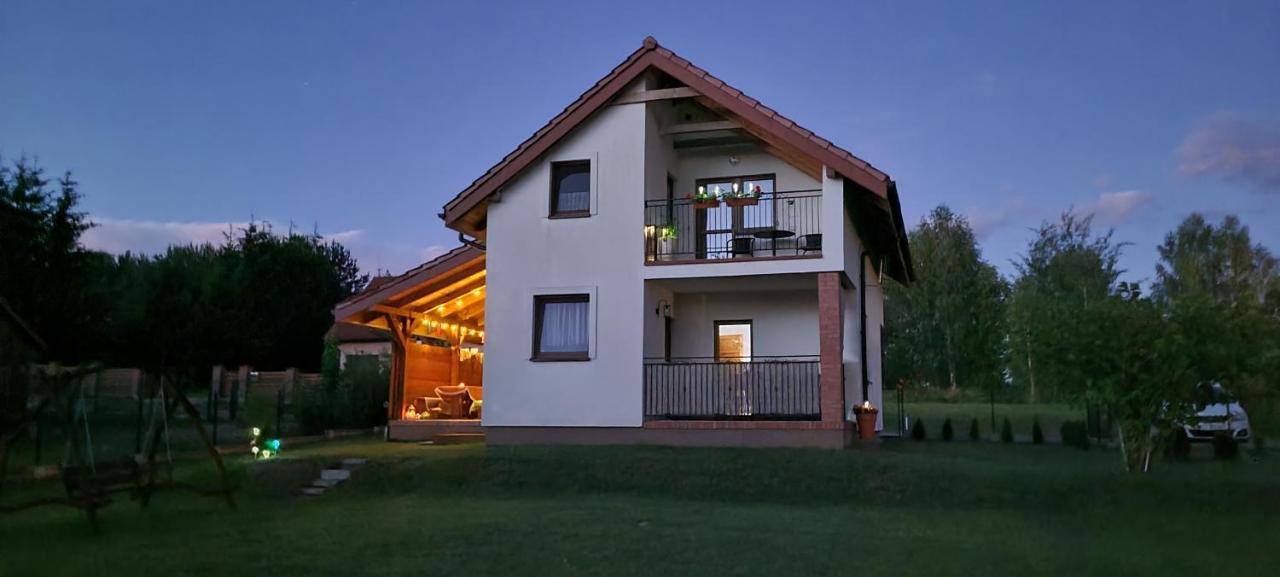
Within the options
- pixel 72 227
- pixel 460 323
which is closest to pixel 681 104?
pixel 460 323

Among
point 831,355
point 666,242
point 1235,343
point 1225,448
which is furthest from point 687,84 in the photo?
point 1225,448

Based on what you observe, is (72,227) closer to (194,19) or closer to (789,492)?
(194,19)

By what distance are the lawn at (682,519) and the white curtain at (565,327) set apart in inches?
91.2

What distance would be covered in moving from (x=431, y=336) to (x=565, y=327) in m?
5.43

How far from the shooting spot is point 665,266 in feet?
53.9

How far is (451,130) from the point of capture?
24.2m

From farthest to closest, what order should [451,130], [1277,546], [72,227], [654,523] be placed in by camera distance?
[72,227]
[451,130]
[654,523]
[1277,546]

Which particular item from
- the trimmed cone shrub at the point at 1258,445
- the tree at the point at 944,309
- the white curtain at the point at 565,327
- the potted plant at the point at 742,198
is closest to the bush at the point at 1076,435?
the trimmed cone shrub at the point at 1258,445

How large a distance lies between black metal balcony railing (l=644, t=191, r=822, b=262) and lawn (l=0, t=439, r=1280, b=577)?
412 centimetres

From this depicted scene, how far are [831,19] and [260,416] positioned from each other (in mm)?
13588

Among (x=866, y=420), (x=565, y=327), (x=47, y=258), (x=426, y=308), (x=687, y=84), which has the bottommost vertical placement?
(x=866, y=420)

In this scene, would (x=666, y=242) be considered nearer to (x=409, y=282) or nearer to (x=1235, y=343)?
(x=409, y=282)

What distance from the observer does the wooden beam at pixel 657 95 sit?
16.6m

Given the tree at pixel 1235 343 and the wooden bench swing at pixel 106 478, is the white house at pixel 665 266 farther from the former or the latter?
the wooden bench swing at pixel 106 478
